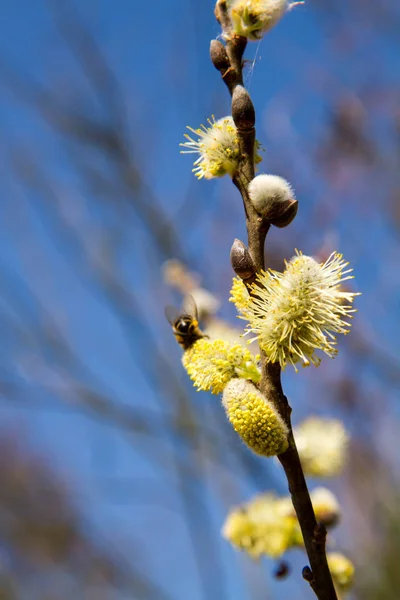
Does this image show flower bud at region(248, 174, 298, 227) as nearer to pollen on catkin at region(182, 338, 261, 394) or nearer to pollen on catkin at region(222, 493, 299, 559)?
pollen on catkin at region(182, 338, 261, 394)

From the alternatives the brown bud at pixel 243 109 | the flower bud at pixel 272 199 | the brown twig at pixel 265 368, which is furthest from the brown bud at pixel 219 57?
the flower bud at pixel 272 199

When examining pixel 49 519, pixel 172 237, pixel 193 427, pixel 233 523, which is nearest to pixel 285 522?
pixel 233 523

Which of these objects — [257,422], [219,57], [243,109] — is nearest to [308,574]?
[257,422]

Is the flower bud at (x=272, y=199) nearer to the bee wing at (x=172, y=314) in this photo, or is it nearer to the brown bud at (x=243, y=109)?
the brown bud at (x=243, y=109)

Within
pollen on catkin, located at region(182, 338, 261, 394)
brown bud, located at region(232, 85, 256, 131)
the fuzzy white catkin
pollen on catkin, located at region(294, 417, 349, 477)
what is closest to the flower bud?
the fuzzy white catkin

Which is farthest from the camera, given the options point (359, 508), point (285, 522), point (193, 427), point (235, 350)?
point (359, 508)

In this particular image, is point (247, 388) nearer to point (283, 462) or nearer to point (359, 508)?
point (283, 462)
